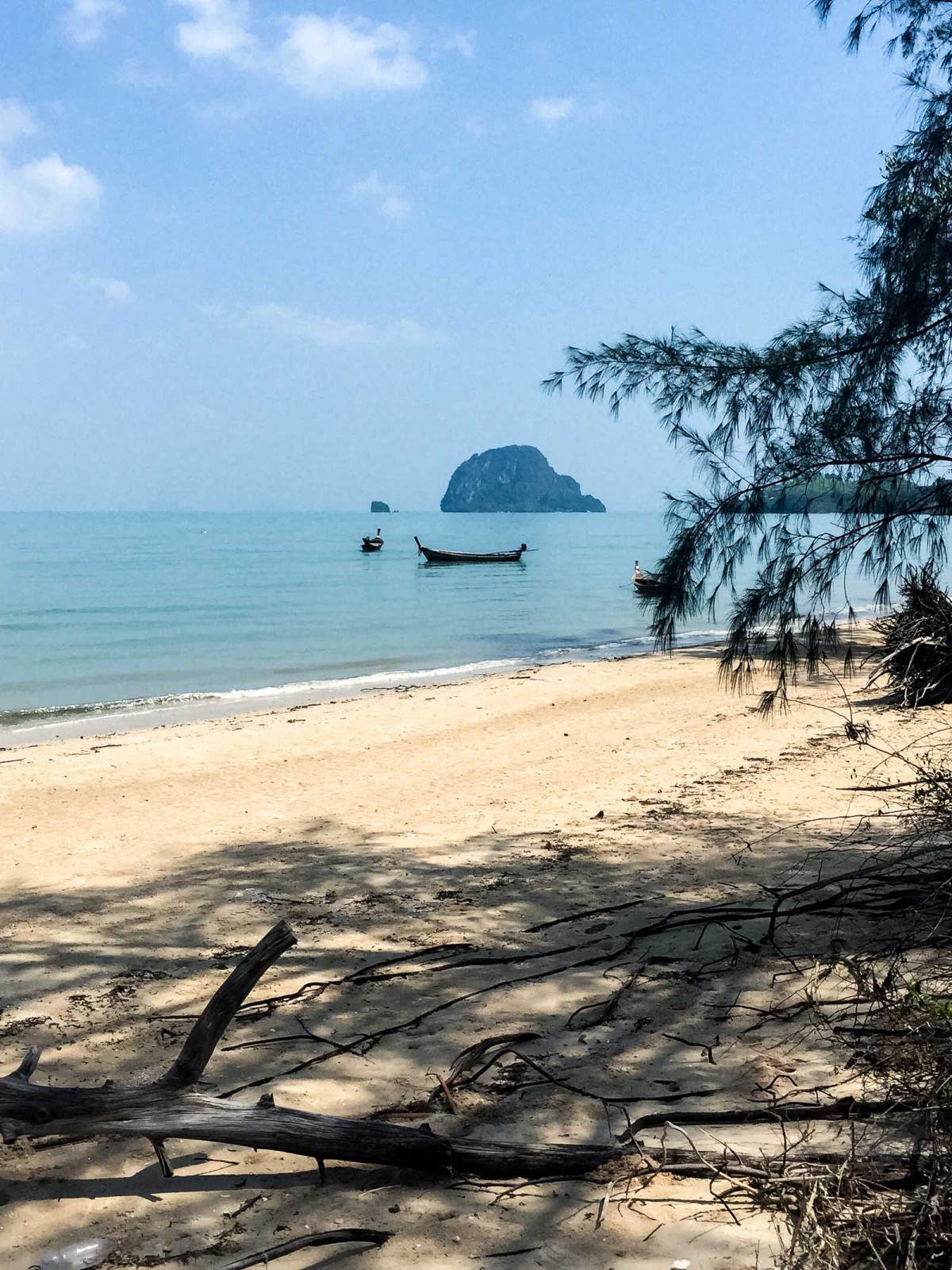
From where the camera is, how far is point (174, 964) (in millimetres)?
4215

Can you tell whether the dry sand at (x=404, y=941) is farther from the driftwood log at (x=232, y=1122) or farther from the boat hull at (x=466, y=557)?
the boat hull at (x=466, y=557)

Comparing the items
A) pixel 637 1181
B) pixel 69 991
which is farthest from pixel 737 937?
pixel 69 991

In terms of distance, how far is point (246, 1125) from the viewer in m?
2.29

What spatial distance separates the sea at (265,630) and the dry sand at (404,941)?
5.15ft

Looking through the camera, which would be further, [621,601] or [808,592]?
[621,601]

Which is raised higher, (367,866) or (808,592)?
(808,592)

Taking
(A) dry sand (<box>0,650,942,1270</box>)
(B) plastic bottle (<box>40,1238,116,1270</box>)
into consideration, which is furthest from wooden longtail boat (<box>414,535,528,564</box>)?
(B) plastic bottle (<box>40,1238,116,1270</box>)

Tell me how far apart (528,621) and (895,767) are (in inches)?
829

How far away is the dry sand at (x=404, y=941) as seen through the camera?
230 centimetres

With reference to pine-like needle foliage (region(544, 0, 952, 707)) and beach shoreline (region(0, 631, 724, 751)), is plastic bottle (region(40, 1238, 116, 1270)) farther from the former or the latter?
beach shoreline (region(0, 631, 724, 751))

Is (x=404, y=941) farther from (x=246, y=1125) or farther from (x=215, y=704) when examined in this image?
(x=215, y=704)

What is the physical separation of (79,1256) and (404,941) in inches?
89.5

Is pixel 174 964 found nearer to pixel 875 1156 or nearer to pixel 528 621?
pixel 875 1156

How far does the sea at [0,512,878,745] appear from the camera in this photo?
53.2ft
